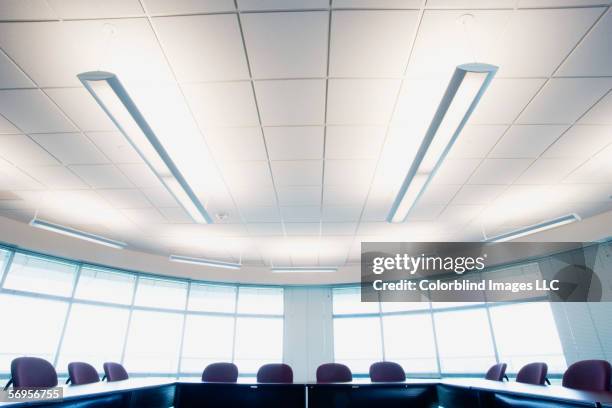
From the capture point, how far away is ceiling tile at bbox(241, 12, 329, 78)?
2.02 meters

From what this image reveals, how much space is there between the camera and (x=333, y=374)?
438cm

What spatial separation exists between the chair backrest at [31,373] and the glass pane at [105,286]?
8.87ft

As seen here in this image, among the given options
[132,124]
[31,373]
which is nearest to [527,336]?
[132,124]

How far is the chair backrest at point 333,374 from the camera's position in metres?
4.33

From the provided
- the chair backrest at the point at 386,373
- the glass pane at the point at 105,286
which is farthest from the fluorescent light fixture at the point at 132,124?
the glass pane at the point at 105,286

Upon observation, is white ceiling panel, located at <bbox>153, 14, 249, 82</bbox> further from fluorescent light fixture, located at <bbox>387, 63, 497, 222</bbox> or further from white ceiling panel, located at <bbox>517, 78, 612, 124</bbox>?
white ceiling panel, located at <bbox>517, 78, 612, 124</bbox>

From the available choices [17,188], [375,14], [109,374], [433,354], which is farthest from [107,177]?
[433,354]

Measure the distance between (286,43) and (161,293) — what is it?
19.7 ft

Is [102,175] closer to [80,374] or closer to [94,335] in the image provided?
[80,374]

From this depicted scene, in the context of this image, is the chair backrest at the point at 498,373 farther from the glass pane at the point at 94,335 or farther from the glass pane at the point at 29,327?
the glass pane at the point at 29,327

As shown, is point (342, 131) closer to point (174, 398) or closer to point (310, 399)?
point (310, 399)

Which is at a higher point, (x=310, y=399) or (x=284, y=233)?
(x=284, y=233)

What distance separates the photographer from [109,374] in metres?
4.02

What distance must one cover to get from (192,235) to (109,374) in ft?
7.24
